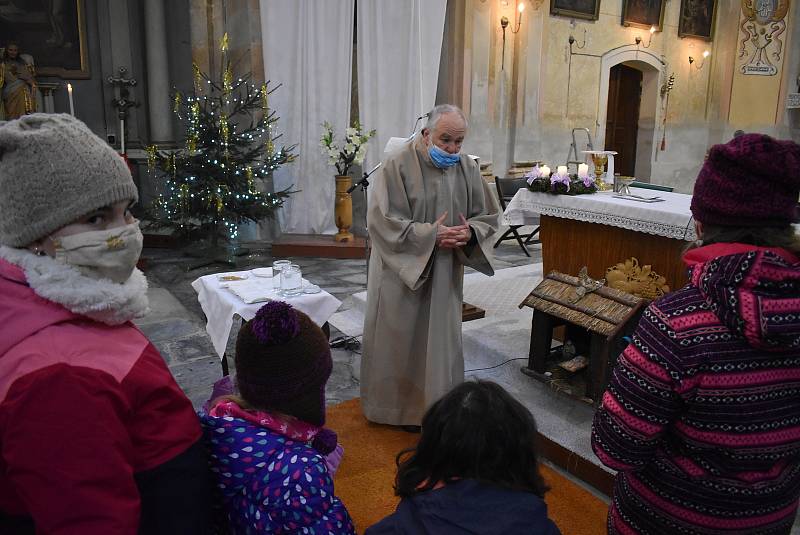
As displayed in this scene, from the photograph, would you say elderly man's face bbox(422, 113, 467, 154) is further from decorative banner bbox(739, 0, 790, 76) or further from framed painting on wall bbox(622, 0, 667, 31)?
decorative banner bbox(739, 0, 790, 76)

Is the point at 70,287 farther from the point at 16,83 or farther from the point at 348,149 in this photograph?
the point at 16,83

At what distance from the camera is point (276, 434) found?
1.39m

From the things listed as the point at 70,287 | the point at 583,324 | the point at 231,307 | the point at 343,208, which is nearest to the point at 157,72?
the point at 343,208

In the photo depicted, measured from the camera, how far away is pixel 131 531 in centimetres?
102

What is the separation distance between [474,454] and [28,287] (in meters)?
0.86

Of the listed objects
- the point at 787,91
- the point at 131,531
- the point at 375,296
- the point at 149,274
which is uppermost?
the point at 787,91

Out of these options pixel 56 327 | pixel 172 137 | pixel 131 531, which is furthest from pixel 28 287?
pixel 172 137

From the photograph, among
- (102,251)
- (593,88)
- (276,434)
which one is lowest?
(276,434)

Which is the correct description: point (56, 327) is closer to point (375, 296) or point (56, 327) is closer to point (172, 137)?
point (375, 296)

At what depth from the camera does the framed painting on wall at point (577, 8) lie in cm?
1045

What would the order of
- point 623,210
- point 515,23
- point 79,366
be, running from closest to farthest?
1. point 79,366
2. point 623,210
3. point 515,23

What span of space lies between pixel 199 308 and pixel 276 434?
4744mm

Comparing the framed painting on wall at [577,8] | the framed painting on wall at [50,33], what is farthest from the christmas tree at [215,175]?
the framed painting on wall at [577,8]

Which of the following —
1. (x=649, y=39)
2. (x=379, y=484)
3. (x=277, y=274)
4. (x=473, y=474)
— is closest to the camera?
(x=473, y=474)
